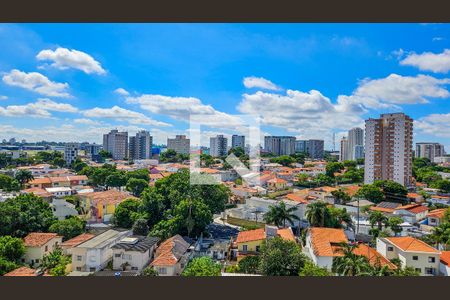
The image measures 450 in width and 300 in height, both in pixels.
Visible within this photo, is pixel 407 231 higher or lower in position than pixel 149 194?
lower

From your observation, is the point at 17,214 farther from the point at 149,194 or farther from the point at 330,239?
the point at 330,239

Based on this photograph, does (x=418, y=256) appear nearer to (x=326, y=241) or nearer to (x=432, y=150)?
(x=326, y=241)

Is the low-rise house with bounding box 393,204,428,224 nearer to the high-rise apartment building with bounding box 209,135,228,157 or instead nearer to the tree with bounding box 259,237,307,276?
the tree with bounding box 259,237,307,276

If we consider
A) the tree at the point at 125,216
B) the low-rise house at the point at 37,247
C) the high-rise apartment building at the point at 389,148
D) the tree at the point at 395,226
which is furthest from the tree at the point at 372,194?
the low-rise house at the point at 37,247

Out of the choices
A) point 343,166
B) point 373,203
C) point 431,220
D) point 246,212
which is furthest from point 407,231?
point 343,166

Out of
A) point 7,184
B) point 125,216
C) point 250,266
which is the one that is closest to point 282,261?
point 250,266

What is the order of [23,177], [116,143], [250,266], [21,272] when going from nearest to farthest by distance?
[21,272], [250,266], [23,177], [116,143]
